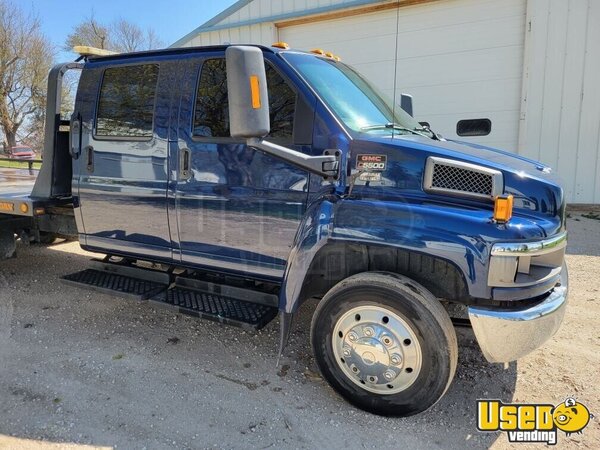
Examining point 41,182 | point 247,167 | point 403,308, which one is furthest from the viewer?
point 41,182

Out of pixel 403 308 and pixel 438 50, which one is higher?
pixel 438 50

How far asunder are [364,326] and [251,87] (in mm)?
1501

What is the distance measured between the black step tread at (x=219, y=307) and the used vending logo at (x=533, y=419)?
150 cm

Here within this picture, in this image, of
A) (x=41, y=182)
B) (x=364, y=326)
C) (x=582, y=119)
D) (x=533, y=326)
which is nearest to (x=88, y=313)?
(x=41, y=182)

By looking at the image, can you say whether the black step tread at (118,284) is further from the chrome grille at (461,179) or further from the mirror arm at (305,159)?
the chrome grille at (461,179)

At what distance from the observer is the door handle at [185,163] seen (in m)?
3.42

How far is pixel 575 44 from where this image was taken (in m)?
8.76

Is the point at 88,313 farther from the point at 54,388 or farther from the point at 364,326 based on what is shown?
the point at 364,326

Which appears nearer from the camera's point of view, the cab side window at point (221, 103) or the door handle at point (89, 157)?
the cab side window at point (221, 103)

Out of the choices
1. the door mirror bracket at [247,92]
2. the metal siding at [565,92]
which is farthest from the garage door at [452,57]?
the door mirror bracket at [247,92]

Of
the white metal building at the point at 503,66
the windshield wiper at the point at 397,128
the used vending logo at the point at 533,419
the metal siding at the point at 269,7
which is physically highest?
the metal siding at the point at 269,7

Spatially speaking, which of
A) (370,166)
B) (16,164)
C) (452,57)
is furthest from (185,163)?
(452,57)

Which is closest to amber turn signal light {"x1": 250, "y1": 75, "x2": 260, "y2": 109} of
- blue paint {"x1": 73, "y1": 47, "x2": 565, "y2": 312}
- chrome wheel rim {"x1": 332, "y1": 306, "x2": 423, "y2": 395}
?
blue paint {"x1": 73, "y1": 47, "x2": 565, "y2": 312}

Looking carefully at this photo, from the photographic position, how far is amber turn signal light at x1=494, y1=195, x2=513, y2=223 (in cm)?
244
